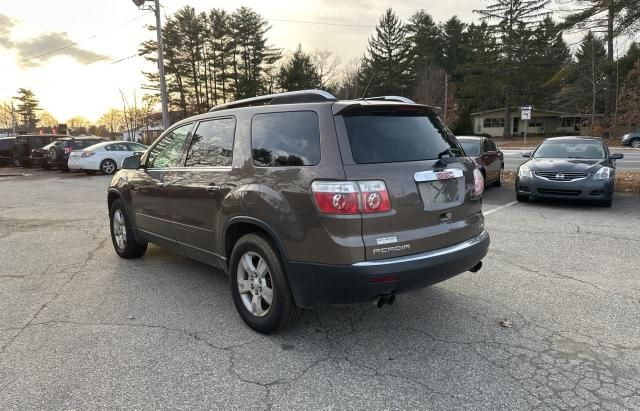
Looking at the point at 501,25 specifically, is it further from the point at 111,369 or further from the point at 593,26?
the point at 111,369

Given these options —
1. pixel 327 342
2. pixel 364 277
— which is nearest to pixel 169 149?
pixel 327 342

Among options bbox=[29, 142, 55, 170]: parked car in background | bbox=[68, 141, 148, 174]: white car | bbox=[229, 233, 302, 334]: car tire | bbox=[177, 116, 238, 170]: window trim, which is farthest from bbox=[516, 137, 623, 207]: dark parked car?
bbox=[29, 142, 55, 170]: parked car in background

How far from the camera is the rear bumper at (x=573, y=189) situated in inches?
341

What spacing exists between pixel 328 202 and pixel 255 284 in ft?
3.59

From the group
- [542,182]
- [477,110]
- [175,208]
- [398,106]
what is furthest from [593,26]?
[477,110]

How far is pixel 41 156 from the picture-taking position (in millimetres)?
20734

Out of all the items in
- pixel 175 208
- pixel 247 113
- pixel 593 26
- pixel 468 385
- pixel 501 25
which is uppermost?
pixel 501 25

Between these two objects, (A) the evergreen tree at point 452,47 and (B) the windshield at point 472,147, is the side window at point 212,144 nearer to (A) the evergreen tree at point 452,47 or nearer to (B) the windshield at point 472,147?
(B) the windshield at point 472,147

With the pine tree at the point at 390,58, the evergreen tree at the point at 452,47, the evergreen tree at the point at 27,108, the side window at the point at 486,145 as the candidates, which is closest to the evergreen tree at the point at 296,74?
the pine tree at the point at 390,58

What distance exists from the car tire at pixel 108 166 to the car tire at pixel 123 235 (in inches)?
570

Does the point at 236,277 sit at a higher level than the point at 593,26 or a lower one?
lower

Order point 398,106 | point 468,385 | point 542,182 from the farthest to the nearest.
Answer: point 542,182 < point 398,106 < point 468,385

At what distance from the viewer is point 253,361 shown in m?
3.21

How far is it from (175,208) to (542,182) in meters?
7.49
